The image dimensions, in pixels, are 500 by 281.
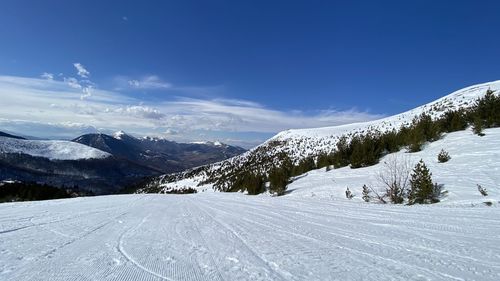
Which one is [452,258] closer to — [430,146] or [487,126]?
[430,146]

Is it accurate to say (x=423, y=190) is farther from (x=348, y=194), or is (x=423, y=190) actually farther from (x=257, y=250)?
(x=257, y=250)

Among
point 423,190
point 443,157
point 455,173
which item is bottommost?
point 423,190

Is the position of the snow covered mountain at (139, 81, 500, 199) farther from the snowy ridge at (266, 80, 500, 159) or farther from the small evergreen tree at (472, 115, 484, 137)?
the small evergreen tree at (472, 115, 484, 137)

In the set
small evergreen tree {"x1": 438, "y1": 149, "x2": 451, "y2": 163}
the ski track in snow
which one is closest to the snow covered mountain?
small evergreen tree {"x1": 438, "y1": 149, "x2": 451, "y2": 163}

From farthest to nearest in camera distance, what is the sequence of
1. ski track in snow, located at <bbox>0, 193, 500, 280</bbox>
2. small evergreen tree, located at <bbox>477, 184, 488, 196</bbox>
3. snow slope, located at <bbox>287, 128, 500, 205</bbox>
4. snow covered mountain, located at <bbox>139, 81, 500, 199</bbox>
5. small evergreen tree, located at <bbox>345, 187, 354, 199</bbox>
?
snow covered mountain, located at <bbox>139, 81, 500, 199</bbox> → small evergreen tree, located at <bbox>345, 187, 354, 199</bbox> → snow slope, located at <bbox>287, 128, 500, 205</bbox> → small evergreen tree, located at <bbox>477, 184, 488, 196</bbox> → ski track in snow, located at <bbox>0, 193, 500, 280</bbox>

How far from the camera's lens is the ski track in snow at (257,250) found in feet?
17.0

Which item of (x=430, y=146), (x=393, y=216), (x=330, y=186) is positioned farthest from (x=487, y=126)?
(x=393, y=216)

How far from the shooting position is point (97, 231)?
9.17 metres

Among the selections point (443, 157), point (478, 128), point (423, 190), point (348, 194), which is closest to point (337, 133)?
point (478, 128)

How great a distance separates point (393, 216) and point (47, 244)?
34.7 feet

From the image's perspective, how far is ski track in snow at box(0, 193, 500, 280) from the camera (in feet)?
17.0

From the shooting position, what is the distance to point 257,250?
22.5 feet

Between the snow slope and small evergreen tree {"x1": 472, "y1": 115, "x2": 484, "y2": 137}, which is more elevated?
small evergreen tree {"x1": 472, "y1": 115, "x2": 484, "y2": 137}

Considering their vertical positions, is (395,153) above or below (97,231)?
above
